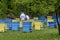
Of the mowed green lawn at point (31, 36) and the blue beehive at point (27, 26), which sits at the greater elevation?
the blue beehive at point (27, 26)

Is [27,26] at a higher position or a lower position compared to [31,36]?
higher

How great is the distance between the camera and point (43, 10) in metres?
13.4

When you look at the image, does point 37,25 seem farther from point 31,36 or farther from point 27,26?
point 31,36

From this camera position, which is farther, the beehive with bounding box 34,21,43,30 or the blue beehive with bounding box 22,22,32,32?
the beehive with bounding box 34,21,43,30

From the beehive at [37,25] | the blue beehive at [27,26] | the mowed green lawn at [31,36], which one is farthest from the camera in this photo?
the beehive at [37,25]

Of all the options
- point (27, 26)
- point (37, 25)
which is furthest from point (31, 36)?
point (37, 25)

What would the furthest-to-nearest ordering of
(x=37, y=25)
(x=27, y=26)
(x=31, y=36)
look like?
1. (x=37, y=25)
2. (x=27, y=26)
3. (x=31, y=36)

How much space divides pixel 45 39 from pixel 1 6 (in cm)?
489

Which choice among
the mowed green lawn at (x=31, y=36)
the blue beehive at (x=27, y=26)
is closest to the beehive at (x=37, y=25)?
the blue beehive at (x=27, y=26)

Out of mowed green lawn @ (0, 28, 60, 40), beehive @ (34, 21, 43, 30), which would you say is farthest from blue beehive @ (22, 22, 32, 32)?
beehive @ (34, 21, 43, 30)

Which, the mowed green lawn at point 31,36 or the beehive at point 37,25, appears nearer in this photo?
the mowed green lawn at point 31,36

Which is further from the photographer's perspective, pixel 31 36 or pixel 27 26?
pixel 27 26

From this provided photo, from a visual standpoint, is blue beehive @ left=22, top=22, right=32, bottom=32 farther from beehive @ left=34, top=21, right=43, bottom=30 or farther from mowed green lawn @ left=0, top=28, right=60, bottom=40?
beehive @ left=34, top=21, right=43, bottom=30

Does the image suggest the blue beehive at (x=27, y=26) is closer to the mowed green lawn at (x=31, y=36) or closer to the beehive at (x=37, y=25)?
the mowed green lawn at (x=31, y=36)
